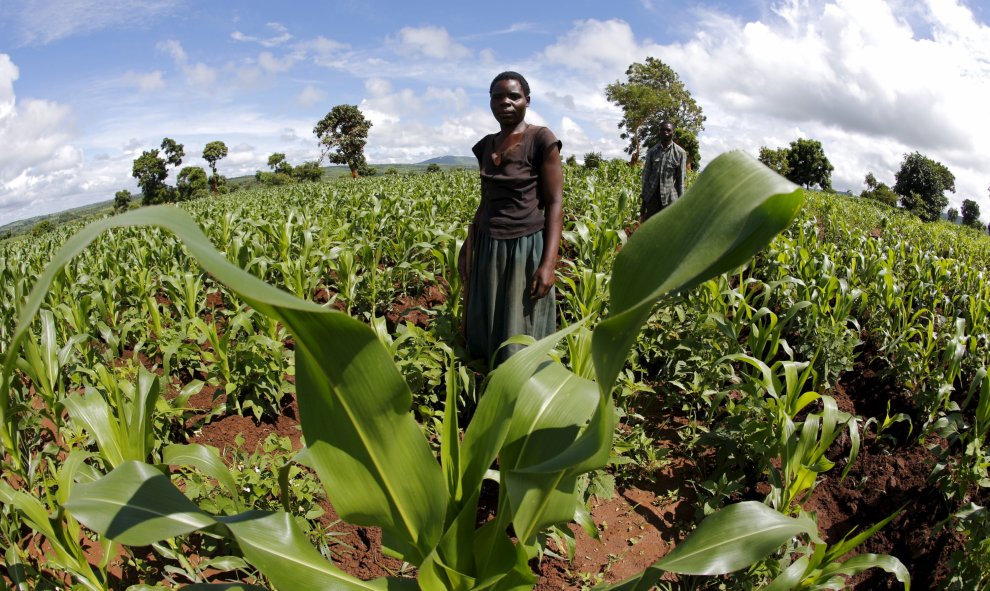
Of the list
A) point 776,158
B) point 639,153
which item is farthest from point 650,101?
point 776,158

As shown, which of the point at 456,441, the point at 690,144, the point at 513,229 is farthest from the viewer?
the point at 690,144

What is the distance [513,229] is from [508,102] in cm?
60

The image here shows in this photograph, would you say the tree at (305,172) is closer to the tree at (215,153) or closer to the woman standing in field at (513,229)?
the tree at (215,153)

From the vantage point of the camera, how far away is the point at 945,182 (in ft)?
188

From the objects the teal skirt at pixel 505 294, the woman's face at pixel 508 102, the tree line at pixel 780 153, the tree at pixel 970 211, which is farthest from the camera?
the tree at pixel 970 211

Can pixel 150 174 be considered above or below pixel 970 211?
above

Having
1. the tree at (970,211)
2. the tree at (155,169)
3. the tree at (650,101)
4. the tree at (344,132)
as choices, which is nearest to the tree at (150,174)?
the tree at (155,169)

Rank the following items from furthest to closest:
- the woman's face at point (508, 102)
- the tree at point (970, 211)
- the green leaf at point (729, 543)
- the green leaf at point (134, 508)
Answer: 1. the tree at point (970, 211)
2. the woman's face at point (508, 102)
3. the green leaf at point (729, 543)
4. the green leaf at point (134, 508)

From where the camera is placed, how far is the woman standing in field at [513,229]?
250cm

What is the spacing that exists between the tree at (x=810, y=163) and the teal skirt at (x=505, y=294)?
60.2 meters

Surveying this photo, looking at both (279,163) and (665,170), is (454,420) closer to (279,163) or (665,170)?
(665,170)

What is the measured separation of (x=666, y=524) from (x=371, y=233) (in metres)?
4.42

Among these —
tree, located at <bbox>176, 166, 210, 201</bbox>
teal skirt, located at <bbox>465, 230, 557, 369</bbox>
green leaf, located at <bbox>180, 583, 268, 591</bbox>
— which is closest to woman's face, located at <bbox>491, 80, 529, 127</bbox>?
teal skirt, located at <bbox>465, 230, 557, 369</bbox>

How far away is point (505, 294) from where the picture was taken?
2807 mm
